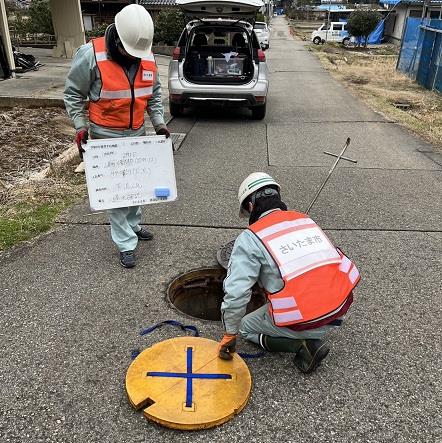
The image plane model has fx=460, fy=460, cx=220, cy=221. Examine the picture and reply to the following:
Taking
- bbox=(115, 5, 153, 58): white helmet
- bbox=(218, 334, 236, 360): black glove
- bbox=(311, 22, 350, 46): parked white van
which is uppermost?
bbox=(115, 5, 153, 58): white helmet

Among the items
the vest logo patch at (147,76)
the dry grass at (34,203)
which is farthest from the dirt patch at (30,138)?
the vest logo patch at (147,76)

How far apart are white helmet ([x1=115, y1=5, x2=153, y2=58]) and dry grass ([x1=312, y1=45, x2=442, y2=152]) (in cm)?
585

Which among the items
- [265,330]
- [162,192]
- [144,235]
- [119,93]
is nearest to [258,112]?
[144,235]

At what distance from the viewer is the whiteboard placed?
3357 millimetres

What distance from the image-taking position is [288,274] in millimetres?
2281

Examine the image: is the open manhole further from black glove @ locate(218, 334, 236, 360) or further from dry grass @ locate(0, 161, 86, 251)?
dry grass @ locate(0, 161, 86, 251)

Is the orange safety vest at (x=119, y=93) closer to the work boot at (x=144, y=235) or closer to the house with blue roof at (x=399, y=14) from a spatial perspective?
the work boot at (x=144, y=235)

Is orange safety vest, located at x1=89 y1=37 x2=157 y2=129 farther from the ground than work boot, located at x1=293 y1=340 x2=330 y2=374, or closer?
farther from the ground

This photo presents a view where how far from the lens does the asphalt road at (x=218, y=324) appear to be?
7.27 ft

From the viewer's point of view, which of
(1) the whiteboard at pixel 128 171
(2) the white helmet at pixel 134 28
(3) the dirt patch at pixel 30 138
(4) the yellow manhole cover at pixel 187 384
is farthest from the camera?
(3) the dirt patch at pixel 30 138

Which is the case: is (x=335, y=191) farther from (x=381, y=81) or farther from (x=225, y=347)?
(x=381, y=81)

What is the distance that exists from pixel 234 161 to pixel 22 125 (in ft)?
11.9

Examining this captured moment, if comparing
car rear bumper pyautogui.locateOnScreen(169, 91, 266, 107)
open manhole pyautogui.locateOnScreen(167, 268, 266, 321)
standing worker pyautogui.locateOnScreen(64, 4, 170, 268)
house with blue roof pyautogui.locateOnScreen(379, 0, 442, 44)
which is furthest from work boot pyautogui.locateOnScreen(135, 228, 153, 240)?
house with blue roof pyautogui.locateOnScreen(379, 0, 442, 44)

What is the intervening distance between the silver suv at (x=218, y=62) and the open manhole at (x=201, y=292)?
17.2 feet
